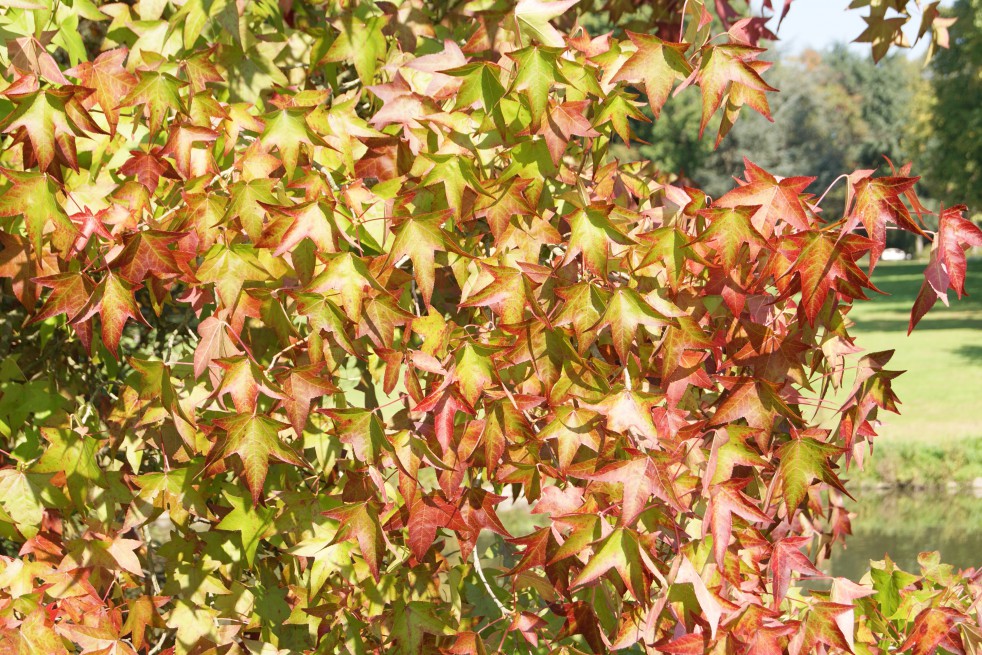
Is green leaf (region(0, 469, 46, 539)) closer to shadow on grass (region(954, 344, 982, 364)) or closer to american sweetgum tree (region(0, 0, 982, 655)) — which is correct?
american sweetgum tree (region(0, 0, 982, 655))

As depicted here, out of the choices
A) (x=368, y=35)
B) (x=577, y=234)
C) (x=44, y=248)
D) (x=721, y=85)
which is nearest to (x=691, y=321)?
(x=577, y=234)

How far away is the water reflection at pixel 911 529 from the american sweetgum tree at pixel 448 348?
7.20 meters

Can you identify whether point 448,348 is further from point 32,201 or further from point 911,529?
point 911,529

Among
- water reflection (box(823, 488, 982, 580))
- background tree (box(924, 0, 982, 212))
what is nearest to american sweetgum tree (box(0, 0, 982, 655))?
water reflection (box(823, 488, 982, 580))

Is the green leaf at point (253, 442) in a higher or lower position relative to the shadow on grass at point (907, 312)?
higher

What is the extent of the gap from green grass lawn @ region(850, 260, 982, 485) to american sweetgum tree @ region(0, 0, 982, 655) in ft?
3.08

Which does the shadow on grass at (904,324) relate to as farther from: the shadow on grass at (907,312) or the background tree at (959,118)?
the background tree at (959,118)

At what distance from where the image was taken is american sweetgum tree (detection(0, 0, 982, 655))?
5.02ft

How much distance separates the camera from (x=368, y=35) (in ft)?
7.11

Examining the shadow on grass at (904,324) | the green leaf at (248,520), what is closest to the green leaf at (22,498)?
the green leaf at (248,520)

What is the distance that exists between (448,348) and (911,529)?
28.9 ft

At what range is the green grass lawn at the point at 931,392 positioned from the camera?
9.84 meters

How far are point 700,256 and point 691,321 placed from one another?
0.12m

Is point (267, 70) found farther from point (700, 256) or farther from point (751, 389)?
point (751, 389)
